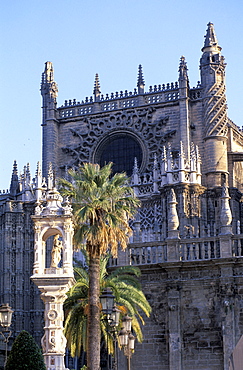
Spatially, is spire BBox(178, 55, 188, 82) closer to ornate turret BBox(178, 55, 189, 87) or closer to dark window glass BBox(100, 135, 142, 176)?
ornate turret BBox(178, 55, 189, 87)

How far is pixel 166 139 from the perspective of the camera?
53.8 meters

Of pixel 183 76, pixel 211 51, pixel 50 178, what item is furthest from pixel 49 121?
pixel 211 51

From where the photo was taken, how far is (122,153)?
55688mm

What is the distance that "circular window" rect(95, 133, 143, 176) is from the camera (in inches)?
2170

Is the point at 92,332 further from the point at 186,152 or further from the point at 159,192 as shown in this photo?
the point at 186,152

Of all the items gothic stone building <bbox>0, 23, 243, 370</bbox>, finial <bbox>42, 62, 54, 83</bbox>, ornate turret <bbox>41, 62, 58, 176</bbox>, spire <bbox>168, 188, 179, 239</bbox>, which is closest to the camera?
gothic stone building <bbox>0, 23, 243, 370</bbox>

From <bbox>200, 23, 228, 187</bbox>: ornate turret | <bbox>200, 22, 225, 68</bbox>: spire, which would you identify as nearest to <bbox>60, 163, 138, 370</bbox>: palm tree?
<bbox>200, 23, 228, 187</bbox>: ornate turret

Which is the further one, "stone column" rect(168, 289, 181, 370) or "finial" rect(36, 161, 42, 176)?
"finial" rect(36, 161, 42, 176)

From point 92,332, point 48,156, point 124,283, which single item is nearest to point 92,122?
point 48,156

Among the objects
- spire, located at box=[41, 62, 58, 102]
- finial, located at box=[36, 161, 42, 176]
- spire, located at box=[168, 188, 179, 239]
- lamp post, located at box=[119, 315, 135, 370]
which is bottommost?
lamp post, located at box=[119, 315, 135, 370]

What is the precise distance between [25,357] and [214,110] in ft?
105

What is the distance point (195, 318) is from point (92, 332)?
1134 cm

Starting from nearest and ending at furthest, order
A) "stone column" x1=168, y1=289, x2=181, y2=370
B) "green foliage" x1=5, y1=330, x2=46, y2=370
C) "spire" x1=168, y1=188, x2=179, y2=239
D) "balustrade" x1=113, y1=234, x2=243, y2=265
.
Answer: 1. "green foliage" x1=5, y1=330, x2=46, y2=370
2. "stone column" x1=168, y1=289, x2=181, y2=370
3. "balustrade" x1=113, y1=234, x2=243, y2=265
4. "spire" x1=168, y1=188, x2=179, y2=239

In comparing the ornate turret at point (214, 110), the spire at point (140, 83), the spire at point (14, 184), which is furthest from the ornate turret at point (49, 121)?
the ornate turret at point (214, 110)
